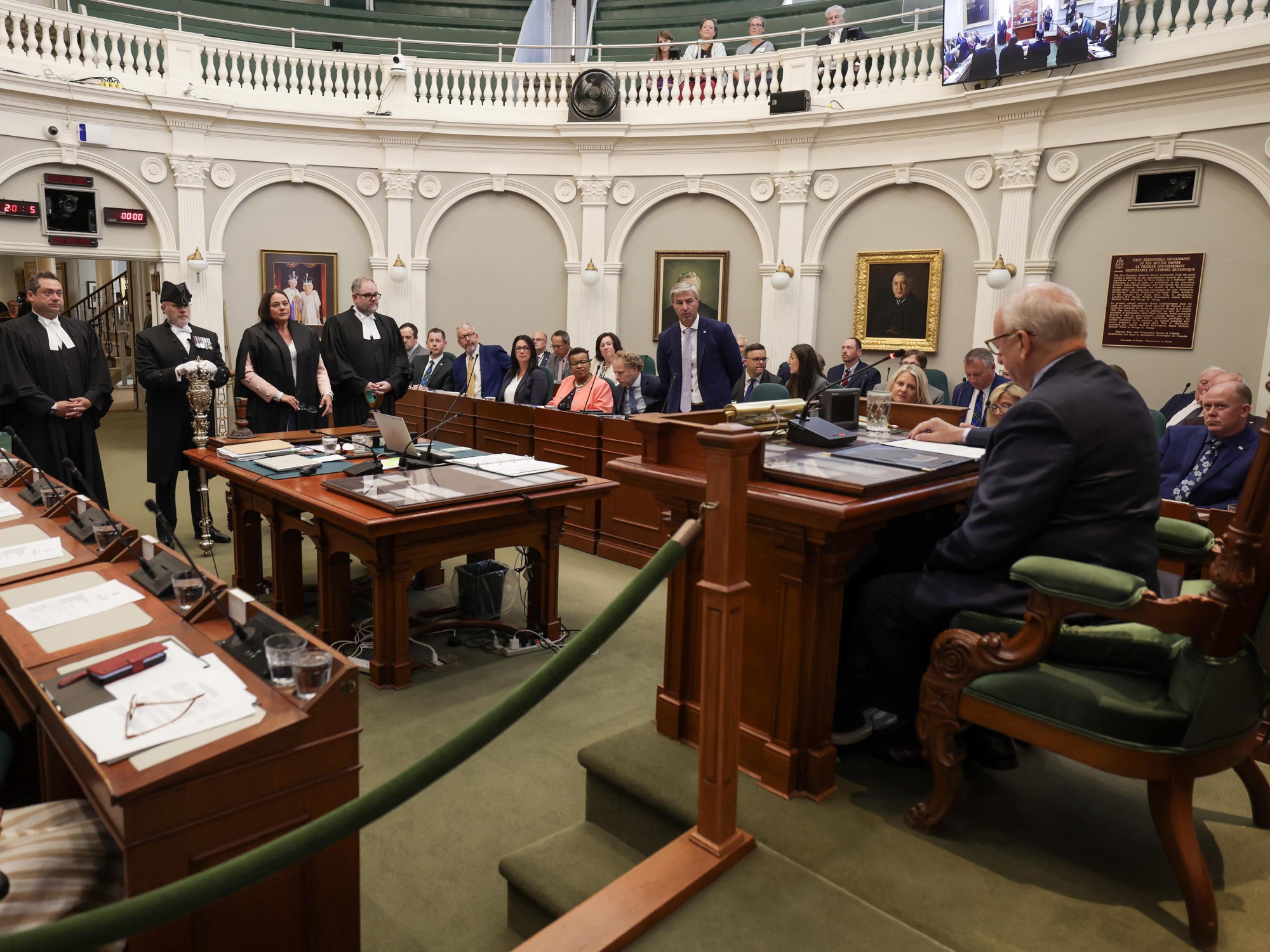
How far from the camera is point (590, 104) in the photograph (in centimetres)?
1034

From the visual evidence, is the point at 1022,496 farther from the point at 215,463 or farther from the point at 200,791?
the point at 215,463

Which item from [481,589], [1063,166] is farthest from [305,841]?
[1063,166]

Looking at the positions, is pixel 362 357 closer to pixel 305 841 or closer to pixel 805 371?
pixel 805 371

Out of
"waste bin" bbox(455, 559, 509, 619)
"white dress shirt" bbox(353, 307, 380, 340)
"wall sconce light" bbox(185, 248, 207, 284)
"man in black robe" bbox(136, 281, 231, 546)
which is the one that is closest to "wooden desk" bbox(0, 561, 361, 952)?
"waste bin" bbox(455, 559, 509, 619)

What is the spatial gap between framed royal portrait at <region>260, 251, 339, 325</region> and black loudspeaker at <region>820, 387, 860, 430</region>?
8.86 m

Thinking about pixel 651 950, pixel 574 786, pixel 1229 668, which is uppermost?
pixel 1229 668

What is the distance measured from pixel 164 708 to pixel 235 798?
225 mm

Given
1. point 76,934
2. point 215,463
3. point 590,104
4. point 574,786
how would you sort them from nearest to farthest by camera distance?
point 76,934, point 574,786, point 215,463, point 590,104

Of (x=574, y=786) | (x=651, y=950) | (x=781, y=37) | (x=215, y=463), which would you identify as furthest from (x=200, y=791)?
(x=781, y=37)

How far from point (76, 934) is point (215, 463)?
3.48 metres

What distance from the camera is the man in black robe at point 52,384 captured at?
4859 mm

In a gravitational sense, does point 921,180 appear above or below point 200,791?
above

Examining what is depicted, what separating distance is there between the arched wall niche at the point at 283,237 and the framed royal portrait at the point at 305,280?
1.7 inches

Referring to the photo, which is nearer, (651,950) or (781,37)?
(651,950)
